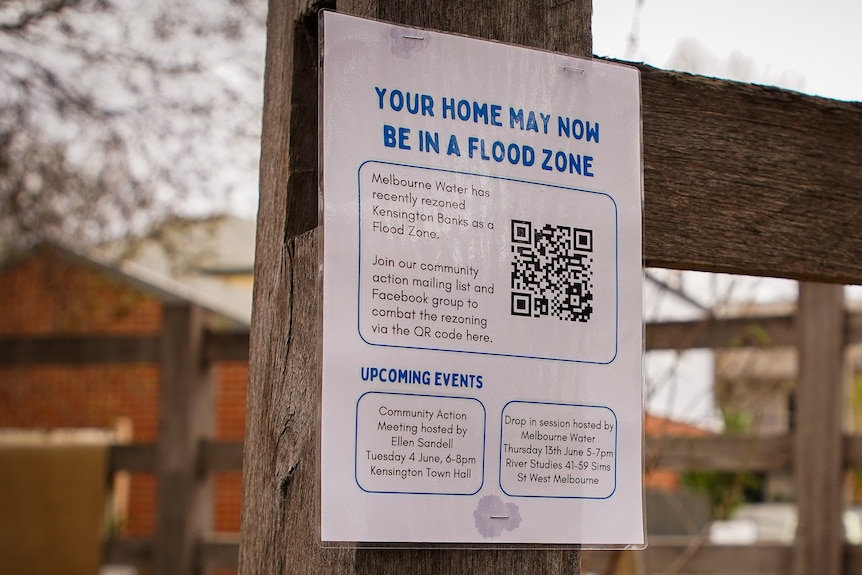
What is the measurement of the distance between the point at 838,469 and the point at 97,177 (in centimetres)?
323

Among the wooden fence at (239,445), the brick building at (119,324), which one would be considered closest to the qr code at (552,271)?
the wooden fence at (239,445)

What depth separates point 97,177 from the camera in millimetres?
4586

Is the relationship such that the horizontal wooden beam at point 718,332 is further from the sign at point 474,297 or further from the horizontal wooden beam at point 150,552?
the sign at point 474,297

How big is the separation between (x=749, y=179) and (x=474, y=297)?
438 millimetres

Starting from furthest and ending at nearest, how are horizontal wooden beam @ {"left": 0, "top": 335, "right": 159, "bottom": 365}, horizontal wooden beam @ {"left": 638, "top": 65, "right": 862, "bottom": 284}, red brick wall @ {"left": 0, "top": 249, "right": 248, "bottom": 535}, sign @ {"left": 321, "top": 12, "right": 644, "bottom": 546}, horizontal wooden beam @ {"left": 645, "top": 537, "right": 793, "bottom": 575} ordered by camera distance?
→ red brick wall @ {"left": 0, "top": 249, "right": 248, "bottom": 535}, horizontal wooden beam @ {"left": 0, "top": 335, "right": 159, "bottom": 365}, horizontal wooden beam @ {"left": 645, "top": 537, "right": 793, "bottom": 575}, horizontal wooden beam @ {"left": 638, "top": 65, "right": 862, "bottom": 284}, sign @ {"left": 321, "top": 12, "right": 644, "bottom": 546}

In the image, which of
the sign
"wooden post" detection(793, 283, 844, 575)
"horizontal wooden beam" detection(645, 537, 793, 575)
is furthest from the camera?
"horizontal wooden beam" detection(645, 537, 793, 575)

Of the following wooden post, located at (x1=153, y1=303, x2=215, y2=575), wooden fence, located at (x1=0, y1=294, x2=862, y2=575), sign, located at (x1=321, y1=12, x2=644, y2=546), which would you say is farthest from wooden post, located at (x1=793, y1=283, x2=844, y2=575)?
sign, located at (x1=321, y1=12, x2=644, y2=546)

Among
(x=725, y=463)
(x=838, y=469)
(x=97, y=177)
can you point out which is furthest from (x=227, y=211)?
(x=838, y=469)


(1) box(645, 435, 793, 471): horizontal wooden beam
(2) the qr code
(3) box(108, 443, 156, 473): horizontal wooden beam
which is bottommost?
(3) box(108, 443, 156, 473): horizontal wooden beam

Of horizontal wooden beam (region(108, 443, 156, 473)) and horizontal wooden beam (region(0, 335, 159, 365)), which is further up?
horizontal wooden beam (region(0, 335, 159, 365))

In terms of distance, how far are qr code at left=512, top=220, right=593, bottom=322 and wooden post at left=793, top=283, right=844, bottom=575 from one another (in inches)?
102

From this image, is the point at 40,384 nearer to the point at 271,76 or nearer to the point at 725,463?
the point at 725,463

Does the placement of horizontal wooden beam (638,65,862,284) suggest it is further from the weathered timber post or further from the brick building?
the brick building

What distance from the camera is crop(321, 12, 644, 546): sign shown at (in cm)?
87
